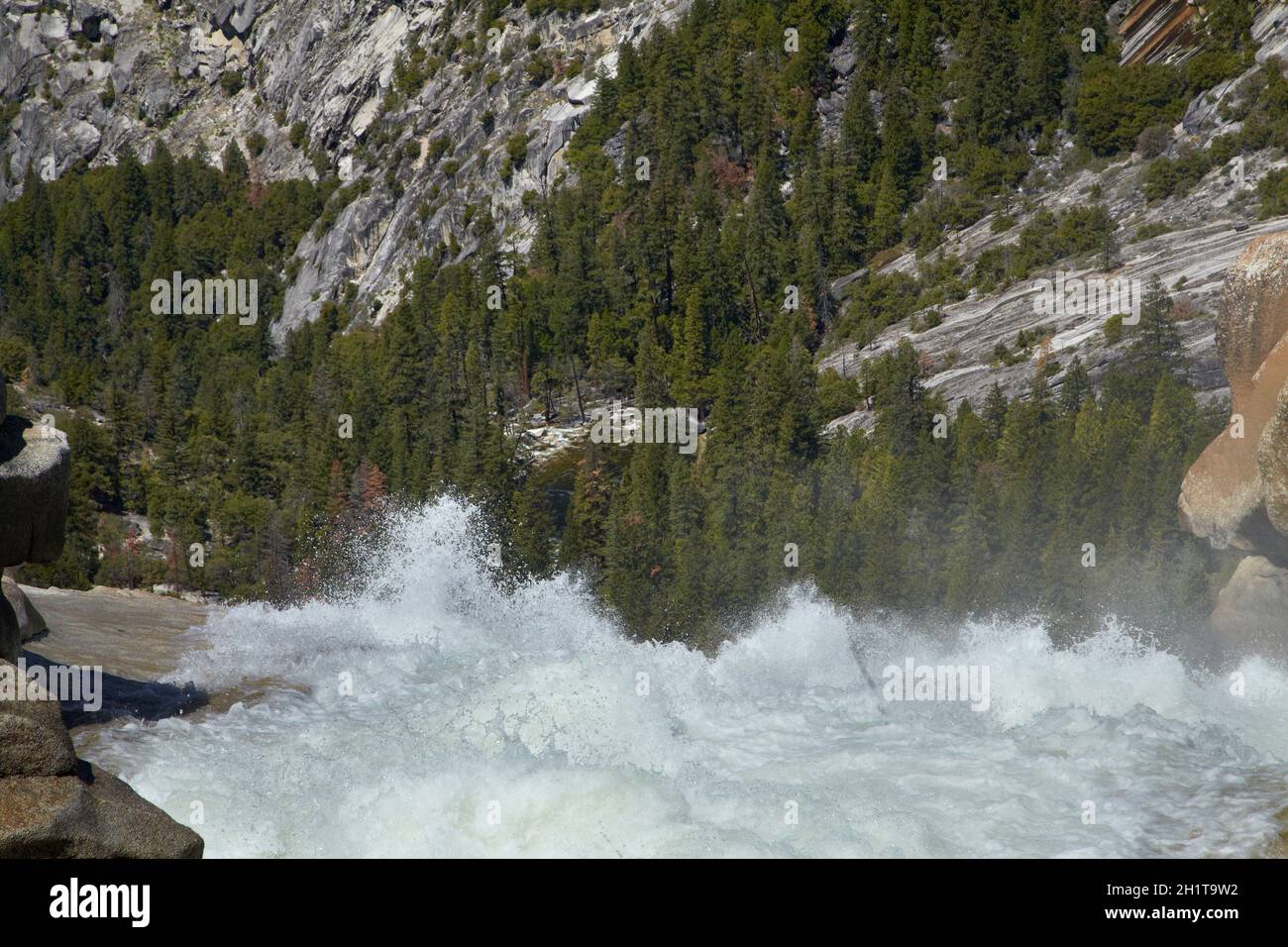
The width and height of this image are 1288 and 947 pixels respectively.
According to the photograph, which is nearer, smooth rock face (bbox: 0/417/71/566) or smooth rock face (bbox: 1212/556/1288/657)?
smooth rock face (bbox: 0/417/71/566)

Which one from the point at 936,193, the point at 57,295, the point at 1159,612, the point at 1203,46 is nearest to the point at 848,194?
the point at 936,193

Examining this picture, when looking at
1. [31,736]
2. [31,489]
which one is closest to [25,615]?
[31,489]

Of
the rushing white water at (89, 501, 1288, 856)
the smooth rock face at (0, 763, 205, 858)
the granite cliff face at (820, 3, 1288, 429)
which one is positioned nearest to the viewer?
the smooth rock face at (0, 763, 205, 858)

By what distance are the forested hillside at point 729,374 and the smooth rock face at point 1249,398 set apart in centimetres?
2064

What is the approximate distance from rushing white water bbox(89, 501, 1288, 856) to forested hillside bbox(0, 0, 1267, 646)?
99.5 ft

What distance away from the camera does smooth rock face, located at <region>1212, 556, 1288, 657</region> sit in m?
31.8

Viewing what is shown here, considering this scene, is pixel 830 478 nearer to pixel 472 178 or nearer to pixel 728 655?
pixel 728 655

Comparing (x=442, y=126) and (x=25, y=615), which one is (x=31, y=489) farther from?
(x=442, y=126)

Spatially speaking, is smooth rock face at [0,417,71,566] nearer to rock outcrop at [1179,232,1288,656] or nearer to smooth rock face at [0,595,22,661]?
smooth rock face at [0,595,22,661]

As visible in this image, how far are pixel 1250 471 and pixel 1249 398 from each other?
1.69 metres

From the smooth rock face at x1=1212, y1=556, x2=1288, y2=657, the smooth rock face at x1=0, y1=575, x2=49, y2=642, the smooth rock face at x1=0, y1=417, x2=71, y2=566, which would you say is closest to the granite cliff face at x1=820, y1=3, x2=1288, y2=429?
the smooth rock face at x1=1212, y1=556, x2=1288, y2=657

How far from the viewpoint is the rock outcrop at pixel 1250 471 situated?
99.2 feet

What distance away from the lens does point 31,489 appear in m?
15.3

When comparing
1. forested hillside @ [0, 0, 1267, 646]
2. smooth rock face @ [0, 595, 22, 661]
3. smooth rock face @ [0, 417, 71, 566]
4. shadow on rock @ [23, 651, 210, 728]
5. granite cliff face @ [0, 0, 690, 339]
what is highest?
granite cliff face @ [0, 0, 690, 339]
